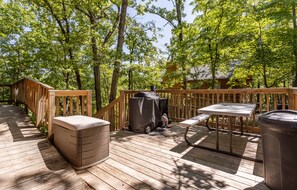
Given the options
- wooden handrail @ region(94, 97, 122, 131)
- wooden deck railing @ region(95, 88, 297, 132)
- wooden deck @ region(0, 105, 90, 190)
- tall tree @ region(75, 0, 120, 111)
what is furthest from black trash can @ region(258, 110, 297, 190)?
tall tree @ region(75, 0, 120, 111)

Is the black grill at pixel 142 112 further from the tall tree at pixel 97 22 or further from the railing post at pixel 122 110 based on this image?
the tall tree at pixel 97 22

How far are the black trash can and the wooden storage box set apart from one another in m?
2.17

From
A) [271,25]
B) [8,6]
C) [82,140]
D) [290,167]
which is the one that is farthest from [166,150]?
[8,6]

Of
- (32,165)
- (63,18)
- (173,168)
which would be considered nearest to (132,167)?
(173,168)

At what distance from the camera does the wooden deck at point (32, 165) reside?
6.35 ft

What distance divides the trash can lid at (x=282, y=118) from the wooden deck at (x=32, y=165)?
2.17 meters

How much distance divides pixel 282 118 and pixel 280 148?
11.6 inches

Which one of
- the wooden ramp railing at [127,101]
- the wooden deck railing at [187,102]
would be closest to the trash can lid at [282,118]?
the wooden ramp railing at [127,101]

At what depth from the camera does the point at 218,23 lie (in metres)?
6.37

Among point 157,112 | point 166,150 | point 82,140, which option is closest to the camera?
point 82,140

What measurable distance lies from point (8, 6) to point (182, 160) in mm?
11225

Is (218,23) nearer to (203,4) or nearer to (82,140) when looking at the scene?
(203,4)

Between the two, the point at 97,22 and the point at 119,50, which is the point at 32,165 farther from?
the point at 97,22

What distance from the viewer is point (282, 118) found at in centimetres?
163
